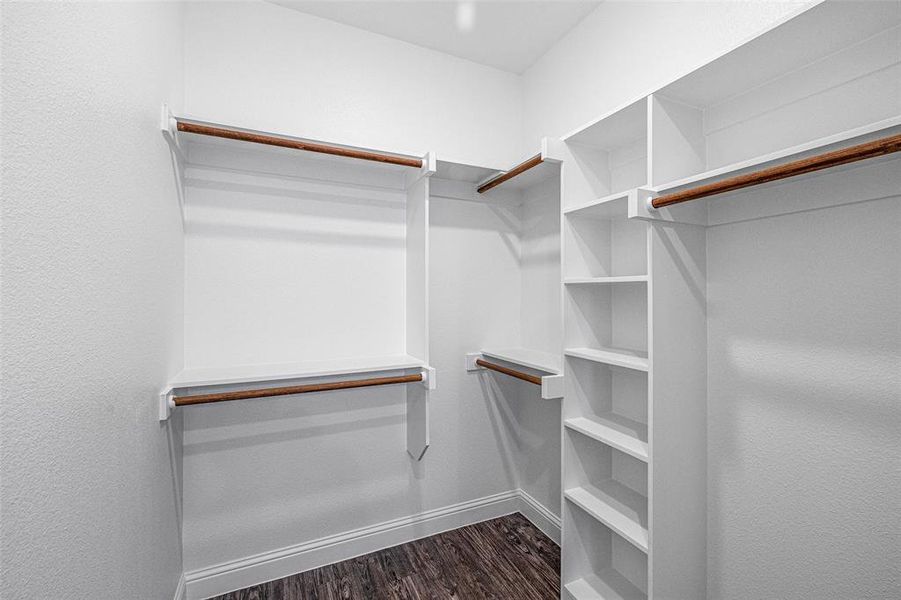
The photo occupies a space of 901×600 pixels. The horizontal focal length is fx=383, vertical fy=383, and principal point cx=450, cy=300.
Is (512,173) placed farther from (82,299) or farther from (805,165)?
(82,299)

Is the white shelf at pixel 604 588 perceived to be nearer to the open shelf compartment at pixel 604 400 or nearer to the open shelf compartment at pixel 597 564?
the open shelf compartment at pixel 597 564

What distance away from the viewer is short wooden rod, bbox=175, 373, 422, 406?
1.40 m

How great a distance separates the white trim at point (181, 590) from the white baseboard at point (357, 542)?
0.05 feet

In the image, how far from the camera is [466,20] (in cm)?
192

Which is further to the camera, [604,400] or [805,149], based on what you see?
[604,400]

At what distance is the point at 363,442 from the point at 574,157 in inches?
67.3

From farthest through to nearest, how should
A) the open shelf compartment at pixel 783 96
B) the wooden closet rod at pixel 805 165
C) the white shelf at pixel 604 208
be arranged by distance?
the white shelf at pixel 604 208, the open shelf compartment at pixel 783 96, the wooden closet rod at pixel 805 165

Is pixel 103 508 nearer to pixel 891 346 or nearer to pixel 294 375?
pixel 294 375

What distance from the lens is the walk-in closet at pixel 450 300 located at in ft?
2.65

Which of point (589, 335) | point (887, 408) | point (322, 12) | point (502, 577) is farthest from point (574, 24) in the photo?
point (502, 577)

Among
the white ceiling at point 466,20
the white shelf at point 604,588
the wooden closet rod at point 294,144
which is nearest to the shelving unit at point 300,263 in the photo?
the wooden closet rod at point 294,144

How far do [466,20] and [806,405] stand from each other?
83.6 inches

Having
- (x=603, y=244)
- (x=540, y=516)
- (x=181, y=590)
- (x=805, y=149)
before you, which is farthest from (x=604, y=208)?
(x=181, y=590)

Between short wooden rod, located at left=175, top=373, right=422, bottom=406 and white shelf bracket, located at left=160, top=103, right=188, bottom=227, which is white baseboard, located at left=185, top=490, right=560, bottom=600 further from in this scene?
white shelf bracket, located at left=160, top=103, right=188, bottom=227
